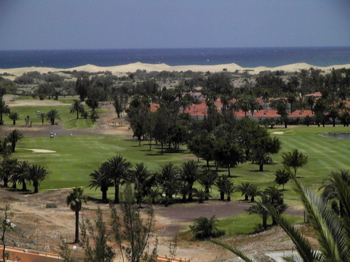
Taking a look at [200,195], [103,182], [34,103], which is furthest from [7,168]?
[34,103]

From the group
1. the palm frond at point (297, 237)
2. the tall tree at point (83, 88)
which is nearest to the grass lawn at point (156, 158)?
the palm frond at point (297, 237)

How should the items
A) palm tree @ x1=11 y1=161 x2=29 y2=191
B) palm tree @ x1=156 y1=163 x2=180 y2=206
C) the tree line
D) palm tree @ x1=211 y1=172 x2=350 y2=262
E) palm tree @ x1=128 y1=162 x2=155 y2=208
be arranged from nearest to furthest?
1. palm tree @ x1=211 y1=172 x2=350 y2=262
2. palm tree @ x1=128 y1=162 x2=155 y2=208
3. palm tree @ x1=156 y1=163 x2=180 y2=206
4. the tree line
5. palm tree @ x1=11 y1=161 x2=29 y2=191

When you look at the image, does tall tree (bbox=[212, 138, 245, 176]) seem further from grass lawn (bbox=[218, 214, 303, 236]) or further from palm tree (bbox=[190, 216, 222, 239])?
palm tree (bbox=[190, 216, 222, 239])

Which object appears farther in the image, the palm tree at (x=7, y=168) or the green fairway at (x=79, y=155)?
the green fairway at (x=79, y=155)

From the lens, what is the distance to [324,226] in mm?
13180

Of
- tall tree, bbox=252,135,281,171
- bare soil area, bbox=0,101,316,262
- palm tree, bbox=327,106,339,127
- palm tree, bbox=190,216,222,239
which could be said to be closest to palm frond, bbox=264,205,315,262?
bare soil area, bbox=0,101,316,262

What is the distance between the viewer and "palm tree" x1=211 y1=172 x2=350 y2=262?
12844 mm

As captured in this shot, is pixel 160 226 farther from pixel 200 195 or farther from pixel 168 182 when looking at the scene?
pixel 168 182

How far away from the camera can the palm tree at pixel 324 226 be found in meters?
12.8

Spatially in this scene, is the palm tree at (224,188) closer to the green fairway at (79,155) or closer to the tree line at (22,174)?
the green fairway at (79,155)

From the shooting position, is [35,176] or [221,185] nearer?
[221,185]

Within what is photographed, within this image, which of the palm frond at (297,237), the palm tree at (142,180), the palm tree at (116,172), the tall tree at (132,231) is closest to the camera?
the palm frond at (297,237)

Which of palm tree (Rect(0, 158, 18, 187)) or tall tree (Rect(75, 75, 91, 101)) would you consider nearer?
palm tree (Rect(0, 158, 18, 187))

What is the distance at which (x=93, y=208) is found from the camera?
168 ft
